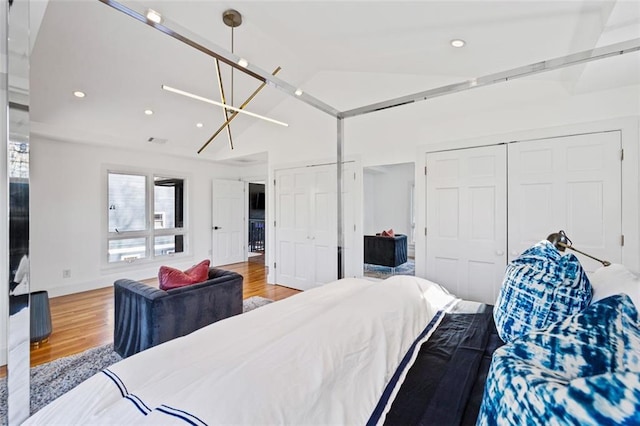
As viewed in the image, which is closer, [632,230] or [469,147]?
[632,230]

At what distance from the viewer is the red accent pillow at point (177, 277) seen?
8.51 feet

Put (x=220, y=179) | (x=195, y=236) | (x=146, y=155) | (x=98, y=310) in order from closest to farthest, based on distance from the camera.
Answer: (x=98, y=310), (x=146, y=155), (x=195, y=236), (x=220, y=179)

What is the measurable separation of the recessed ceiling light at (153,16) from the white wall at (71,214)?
161 inches

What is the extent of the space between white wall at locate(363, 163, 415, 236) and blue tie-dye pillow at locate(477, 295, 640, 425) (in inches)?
214

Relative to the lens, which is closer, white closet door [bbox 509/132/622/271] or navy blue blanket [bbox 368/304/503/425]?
navy blue blanket [bbox 368/304/503/425]

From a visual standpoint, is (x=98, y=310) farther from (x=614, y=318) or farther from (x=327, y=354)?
(x=614, y=318)

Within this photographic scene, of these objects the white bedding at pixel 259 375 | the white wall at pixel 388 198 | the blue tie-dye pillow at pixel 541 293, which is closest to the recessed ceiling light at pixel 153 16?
the white bedding at pixel 259 375

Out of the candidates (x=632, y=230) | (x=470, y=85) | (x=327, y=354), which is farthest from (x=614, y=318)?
(x=632, y=230)

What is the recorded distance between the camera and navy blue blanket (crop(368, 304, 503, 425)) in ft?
2.89

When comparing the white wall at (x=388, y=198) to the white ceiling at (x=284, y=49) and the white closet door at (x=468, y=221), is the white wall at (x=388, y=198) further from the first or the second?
the white closet door at (x=468, y=221)

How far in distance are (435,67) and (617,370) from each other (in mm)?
2921

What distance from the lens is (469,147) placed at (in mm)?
3221

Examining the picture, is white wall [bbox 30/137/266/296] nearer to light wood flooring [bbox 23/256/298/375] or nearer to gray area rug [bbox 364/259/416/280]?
light wood flooring [bbox 23/256/298/375]

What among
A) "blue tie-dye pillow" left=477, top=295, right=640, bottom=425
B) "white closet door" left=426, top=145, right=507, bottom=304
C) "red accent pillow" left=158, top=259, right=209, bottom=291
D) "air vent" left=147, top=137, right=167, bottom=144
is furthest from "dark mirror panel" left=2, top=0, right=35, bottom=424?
"air vent" left=147, top=137, right=167, bottom=144
